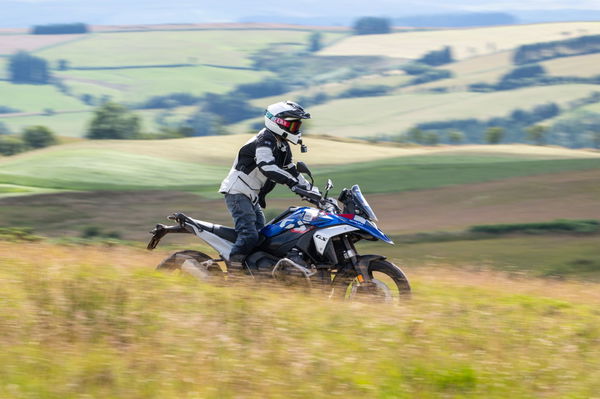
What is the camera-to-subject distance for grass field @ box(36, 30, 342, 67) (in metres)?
154

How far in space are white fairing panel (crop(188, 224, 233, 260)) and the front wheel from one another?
1518 millimetres

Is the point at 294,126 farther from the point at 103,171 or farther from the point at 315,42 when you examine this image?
the point at 315,42

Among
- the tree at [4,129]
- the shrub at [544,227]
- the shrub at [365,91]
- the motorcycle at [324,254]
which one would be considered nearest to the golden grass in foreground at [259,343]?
the motorcycle at [324,254]

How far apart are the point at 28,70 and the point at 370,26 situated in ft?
244

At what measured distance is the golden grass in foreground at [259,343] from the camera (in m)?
5.97

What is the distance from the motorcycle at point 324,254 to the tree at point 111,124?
165 feet

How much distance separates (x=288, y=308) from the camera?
839cm

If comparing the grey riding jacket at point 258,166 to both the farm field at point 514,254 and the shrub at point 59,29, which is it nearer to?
the farm field at point 514,254

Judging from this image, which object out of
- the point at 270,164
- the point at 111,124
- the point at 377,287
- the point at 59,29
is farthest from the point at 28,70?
the point at 377,287

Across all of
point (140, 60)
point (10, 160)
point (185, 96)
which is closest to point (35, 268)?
point (10, 160)

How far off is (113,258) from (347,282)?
151 inches

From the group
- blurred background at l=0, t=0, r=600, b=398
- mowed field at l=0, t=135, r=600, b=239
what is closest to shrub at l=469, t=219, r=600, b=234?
blurred background at l=0, t=0, r=600, b=398

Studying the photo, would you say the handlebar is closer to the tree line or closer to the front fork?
the front fork

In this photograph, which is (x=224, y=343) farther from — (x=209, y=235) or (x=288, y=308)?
(x=209, y=235)
